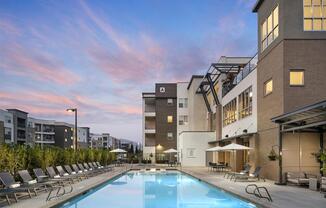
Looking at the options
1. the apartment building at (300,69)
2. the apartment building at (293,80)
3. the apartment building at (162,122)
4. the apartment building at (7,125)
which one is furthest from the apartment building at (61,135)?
the apartment building at (300,69)

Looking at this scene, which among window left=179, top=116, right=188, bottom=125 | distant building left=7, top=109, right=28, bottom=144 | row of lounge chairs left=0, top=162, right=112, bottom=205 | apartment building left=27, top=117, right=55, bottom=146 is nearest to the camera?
row of lounge chairs left=0, top=162, right=112, bottom=205

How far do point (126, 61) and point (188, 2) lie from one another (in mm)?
10535

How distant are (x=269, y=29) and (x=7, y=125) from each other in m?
76.1

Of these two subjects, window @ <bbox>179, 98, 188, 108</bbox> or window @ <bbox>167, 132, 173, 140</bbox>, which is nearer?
window @ <bbox>179, 98, 188, 108</bbox>

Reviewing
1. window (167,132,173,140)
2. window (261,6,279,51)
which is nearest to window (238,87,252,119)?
window (261,6,279,51)

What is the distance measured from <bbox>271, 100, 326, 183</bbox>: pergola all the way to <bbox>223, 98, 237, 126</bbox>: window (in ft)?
41.7

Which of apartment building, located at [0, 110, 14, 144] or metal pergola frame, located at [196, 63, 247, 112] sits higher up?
metal pergola frame, located at [196, 63, 247, 112]

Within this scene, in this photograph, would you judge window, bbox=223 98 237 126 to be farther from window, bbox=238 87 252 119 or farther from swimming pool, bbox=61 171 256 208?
swimming pool, bbox=61 171 256 208

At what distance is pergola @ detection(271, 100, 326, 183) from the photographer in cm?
1526

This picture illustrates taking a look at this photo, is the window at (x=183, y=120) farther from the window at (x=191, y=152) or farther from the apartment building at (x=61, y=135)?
the apartment building at (x=61, y=135)

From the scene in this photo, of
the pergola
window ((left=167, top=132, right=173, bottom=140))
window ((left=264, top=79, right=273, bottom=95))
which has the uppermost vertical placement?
window ((left=264, top=79, right=273, bottom=95))

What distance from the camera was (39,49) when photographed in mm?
27547

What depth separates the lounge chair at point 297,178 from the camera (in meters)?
17.9

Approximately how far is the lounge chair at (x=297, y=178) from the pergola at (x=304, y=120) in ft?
1.38
